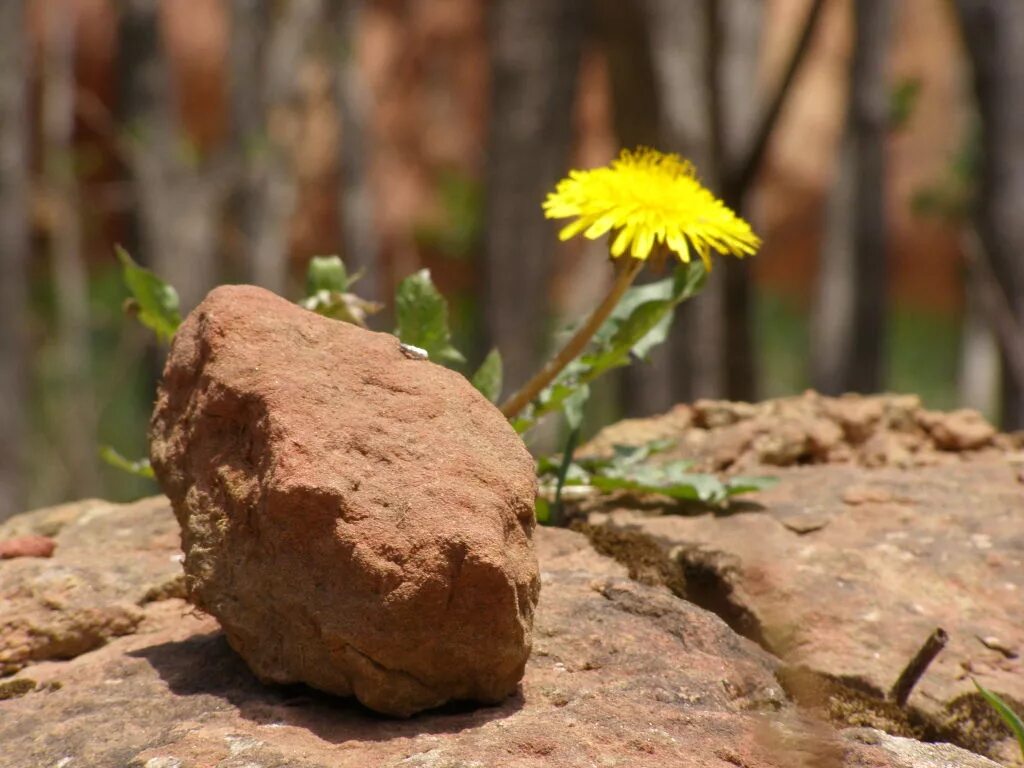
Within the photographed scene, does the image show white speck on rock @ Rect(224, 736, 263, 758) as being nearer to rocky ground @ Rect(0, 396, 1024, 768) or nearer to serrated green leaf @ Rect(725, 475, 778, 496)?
rocky ground @ Rect(0, 396, 1024, 768)

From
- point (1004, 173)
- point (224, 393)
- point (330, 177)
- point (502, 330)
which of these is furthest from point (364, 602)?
point (330, 177)

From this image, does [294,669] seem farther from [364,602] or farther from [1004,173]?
[1004,173]

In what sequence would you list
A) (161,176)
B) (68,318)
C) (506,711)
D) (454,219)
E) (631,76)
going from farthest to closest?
1. (454,219)
2. (68,318)
3. (161,176)
4. (631,76)
5. (506,711)

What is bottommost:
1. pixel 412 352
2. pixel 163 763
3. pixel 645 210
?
pixel 163 763

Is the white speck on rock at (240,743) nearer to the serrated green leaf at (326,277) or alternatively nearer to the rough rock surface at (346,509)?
the rough rock surface at (346,509)

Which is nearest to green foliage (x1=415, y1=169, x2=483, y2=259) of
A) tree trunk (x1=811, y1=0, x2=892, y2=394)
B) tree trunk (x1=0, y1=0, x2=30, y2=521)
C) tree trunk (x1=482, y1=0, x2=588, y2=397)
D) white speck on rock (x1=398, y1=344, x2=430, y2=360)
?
tree trunk (x1=482, y1=0, x2=588, y2=397)

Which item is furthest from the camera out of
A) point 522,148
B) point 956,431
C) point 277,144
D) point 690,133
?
point 277,144

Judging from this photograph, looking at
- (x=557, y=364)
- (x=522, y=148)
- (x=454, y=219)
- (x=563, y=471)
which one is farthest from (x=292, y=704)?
(x=454, y=219)

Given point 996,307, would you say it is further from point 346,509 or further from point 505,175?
point 505,175
